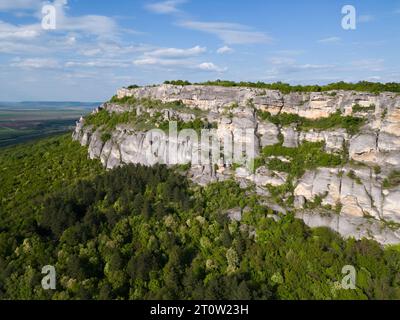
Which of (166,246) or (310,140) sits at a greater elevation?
(310,140)

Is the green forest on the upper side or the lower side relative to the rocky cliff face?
lower

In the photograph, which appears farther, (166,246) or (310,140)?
(310,140)

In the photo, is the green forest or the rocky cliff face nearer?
the green forest

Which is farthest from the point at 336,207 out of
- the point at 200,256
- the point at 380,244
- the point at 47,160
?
the point at 47,160

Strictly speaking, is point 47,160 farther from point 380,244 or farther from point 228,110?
point 380,244

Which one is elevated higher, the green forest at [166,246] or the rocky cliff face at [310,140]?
the rocky cliff face at [310,140]
